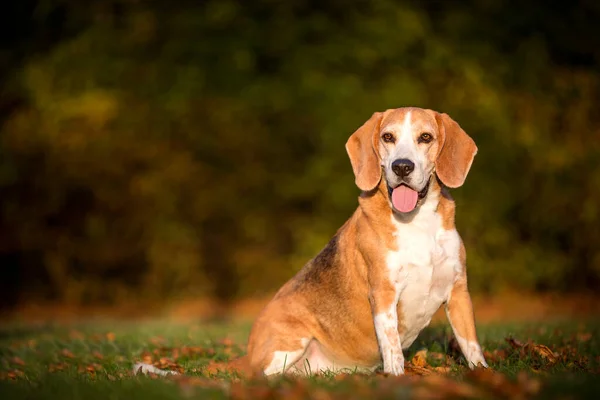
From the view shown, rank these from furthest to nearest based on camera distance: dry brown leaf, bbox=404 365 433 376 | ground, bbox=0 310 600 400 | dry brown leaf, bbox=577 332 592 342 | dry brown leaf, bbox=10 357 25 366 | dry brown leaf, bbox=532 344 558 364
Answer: dry brown leaf, bbox=10 357 25 366
dry brown leaf, bbox=577 332 592 342
dry brown leaf, bbox=532 344 558 364
dry brown leaf, bbox=404 365 433 376
ground, bbox=0 310 600 400

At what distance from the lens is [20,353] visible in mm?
7699

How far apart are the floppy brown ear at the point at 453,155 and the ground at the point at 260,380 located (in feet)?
4.57

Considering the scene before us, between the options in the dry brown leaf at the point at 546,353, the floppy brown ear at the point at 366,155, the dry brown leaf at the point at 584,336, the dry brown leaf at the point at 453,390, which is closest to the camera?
the dry brown leaf at the point at 453,390

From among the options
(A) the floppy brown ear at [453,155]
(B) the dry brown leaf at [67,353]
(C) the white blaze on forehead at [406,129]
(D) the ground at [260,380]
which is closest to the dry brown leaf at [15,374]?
(D) the ground at [260,380]

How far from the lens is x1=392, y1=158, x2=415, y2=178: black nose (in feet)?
16.5

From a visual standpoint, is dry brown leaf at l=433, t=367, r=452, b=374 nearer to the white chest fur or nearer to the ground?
the ground

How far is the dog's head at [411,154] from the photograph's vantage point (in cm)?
510

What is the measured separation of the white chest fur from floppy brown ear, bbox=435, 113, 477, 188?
22cm

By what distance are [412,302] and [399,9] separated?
1131 centimetres

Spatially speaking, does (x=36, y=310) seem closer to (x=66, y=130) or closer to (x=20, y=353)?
(x=66, y=130)

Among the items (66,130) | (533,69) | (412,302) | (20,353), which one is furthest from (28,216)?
(412,302)

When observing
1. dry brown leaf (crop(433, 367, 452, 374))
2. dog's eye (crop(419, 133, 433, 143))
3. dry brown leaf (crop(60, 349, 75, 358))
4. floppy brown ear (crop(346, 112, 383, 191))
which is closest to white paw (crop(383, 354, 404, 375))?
dry brown leaf (crop(433, 367, 452, 374))

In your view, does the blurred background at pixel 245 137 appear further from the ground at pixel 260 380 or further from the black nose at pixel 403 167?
the black nose at pixel 403 167

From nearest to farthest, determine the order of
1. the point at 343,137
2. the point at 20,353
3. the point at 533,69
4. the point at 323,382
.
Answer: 1. the point at 323,382
2. the point at 20,353
3. the point at 343,137
4. the point at 533,69
